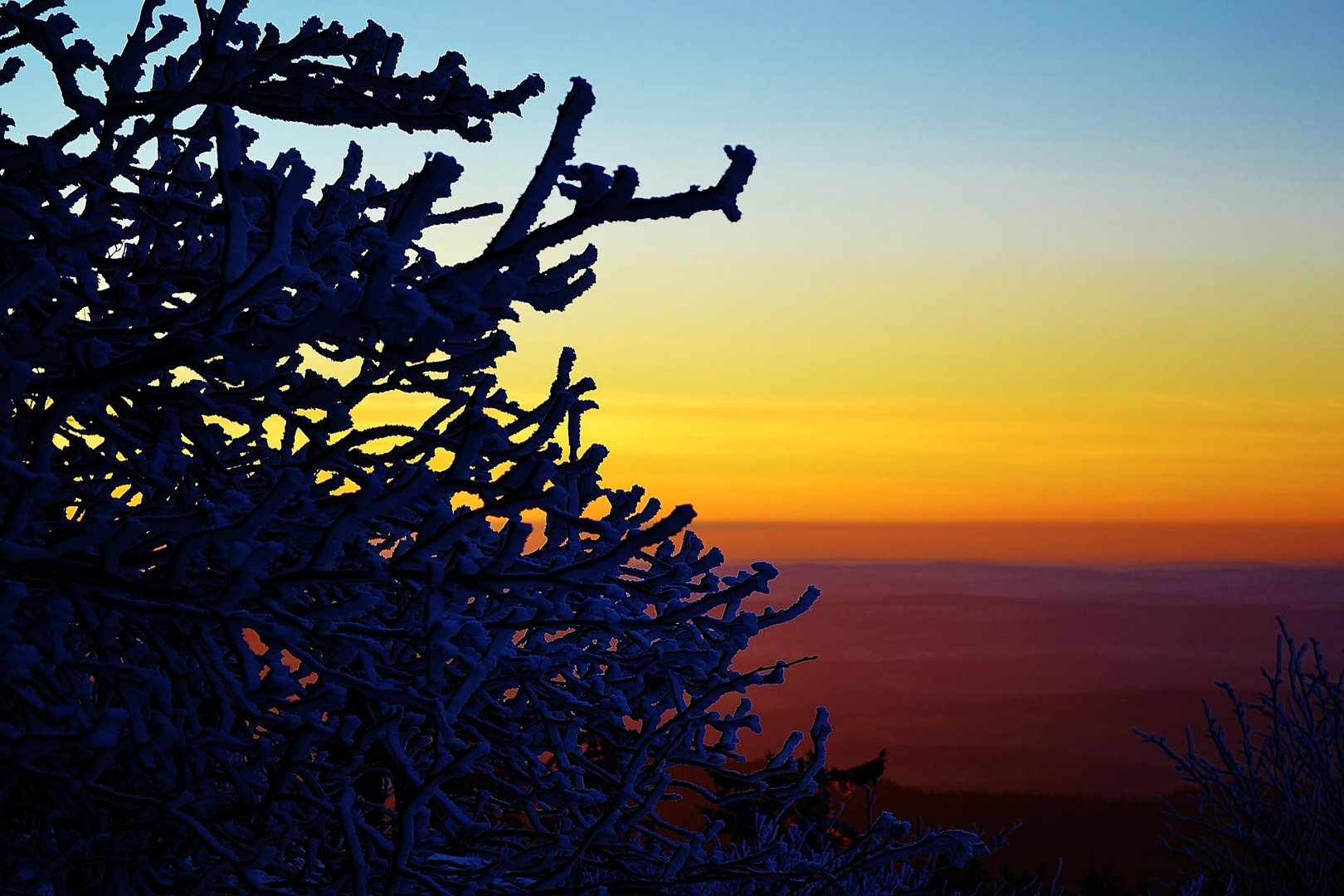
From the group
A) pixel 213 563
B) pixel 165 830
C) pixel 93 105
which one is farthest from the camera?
pixel 213 563

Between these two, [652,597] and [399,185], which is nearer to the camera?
[652,597]

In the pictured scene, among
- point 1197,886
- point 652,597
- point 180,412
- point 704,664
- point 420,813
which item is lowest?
point 1197,886

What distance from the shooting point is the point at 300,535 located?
3381 mm

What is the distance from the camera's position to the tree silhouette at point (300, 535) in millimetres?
2686

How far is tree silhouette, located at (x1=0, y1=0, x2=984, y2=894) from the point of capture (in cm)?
269

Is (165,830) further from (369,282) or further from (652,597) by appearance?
(369,282)

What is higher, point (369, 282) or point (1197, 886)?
point (369, 282)

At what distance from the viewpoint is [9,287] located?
2.71 metres

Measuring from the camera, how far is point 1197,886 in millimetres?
9914

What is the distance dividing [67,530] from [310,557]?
2.11ft

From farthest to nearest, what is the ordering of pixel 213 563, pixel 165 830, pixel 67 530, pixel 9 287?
pixel 213 563
pixel 165 830
pixel 67 530
pixel 9 287

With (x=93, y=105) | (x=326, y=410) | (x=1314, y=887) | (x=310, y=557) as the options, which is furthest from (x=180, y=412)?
(x=1314, y=887)

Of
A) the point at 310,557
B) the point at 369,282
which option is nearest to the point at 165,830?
the point at 310,557

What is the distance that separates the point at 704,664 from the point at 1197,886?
7.07 meters
